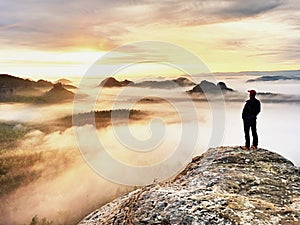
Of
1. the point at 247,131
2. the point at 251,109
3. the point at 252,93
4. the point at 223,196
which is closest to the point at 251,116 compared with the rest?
the point at 251,109

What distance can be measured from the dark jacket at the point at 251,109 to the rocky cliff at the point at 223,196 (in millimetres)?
2855

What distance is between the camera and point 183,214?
15938 mm

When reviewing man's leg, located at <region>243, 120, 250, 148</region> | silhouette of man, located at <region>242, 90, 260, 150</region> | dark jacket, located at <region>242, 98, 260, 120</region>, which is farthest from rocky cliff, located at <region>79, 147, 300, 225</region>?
dark jacket, located at <region>242, 98, 260, 120</region>

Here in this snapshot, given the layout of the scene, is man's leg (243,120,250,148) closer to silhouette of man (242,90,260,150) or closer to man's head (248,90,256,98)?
silhouette of man (242,90,260,150)

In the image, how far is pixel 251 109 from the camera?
2609 centimetres

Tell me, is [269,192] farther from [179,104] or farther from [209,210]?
[179,104]

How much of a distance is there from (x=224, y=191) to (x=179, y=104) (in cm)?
6917

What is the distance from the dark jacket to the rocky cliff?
2855 millimetres

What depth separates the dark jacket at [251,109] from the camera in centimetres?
2578

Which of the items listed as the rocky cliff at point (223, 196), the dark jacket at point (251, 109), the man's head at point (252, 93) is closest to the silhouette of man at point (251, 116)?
the dark jacket at point (251, 109)

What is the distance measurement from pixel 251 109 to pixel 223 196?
10.2 metres

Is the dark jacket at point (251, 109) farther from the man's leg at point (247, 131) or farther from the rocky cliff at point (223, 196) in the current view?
the rocky cliff at point (223, 196)

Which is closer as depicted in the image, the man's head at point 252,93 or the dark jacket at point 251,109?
the man's head at point 252,93

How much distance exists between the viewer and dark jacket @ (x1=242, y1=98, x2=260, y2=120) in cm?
2578
